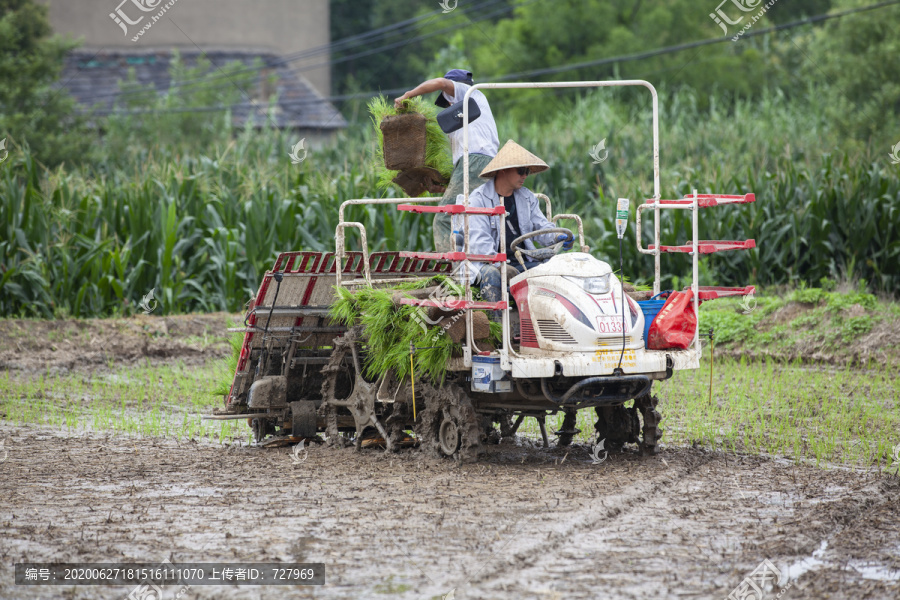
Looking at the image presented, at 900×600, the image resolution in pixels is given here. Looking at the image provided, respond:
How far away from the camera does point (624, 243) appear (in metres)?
17.4

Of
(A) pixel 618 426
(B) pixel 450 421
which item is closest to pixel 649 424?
(A) pixel 618 426

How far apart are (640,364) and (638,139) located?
16.0m

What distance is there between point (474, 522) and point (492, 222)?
8.85 ft

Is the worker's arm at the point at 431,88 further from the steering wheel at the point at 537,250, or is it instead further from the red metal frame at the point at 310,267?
the steering wheel at the point at 537,250

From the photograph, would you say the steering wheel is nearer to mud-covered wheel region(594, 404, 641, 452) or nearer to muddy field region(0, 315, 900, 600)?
mud-covered wheel region(594, 404, 641, 452)

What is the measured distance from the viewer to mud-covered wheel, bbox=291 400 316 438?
877cm

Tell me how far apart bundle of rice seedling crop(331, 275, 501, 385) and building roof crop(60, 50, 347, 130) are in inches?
1015

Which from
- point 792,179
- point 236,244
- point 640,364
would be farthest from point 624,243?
point 640,364

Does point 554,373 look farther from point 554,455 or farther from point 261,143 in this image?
point 261,143
